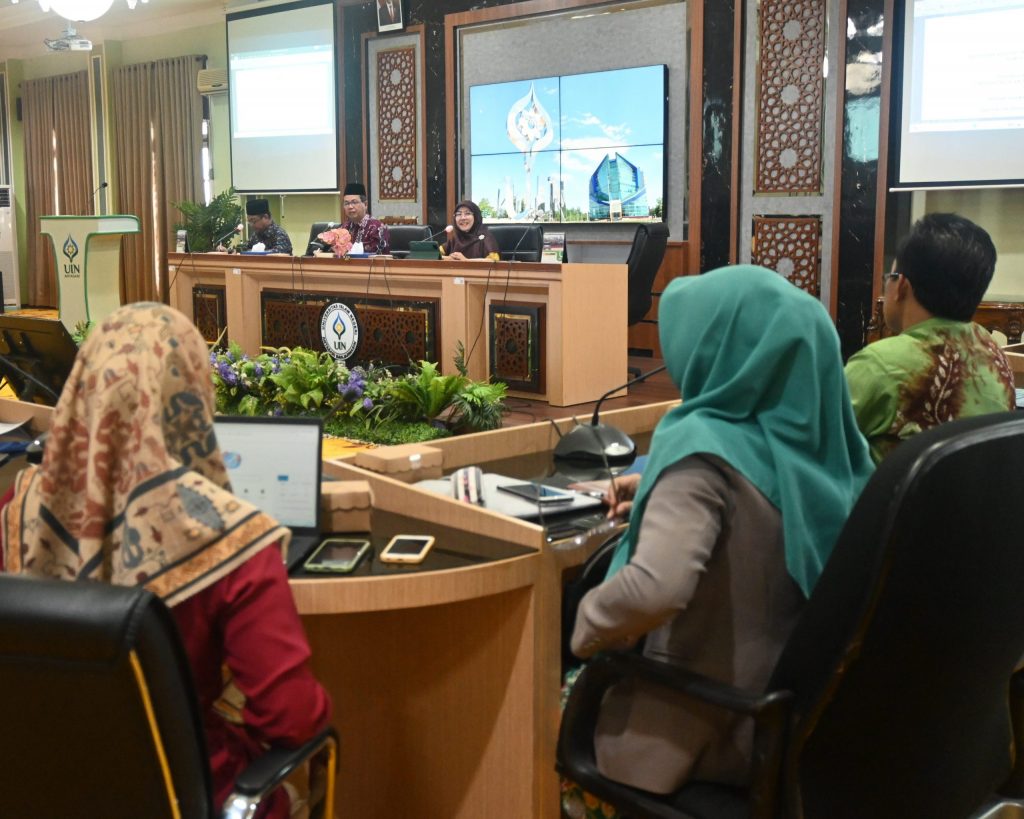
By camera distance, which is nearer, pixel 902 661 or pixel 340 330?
pixel 902 661

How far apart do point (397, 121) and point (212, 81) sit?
233cm

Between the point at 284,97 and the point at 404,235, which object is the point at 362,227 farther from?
the point at 284,97

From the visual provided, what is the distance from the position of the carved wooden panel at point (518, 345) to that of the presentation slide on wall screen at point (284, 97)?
407 cm

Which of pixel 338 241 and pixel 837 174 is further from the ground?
pixel 837 174

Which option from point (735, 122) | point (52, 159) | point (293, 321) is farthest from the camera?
point (52, 159)

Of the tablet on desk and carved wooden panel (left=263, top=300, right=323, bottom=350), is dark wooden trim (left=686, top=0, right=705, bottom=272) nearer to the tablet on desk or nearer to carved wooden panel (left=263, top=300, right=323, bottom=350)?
carved wooden panel (left=263, top=300, right=323, bottom=350)

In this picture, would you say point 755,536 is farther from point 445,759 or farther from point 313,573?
point 445,759

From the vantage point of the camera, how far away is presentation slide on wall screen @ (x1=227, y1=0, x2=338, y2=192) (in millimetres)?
9164

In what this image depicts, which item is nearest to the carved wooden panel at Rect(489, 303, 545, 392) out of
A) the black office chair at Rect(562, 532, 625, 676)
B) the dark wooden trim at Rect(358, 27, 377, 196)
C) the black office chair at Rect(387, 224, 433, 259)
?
the black office chair at Rect(387, 224, 433, 259)

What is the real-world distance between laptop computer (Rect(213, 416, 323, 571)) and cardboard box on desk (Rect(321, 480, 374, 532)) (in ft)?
0.08

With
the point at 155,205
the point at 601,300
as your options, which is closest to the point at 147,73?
the point at 155,205

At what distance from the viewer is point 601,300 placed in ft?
18.6

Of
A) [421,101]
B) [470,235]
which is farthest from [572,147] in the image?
[421,101]

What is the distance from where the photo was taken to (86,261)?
780 centimetres
